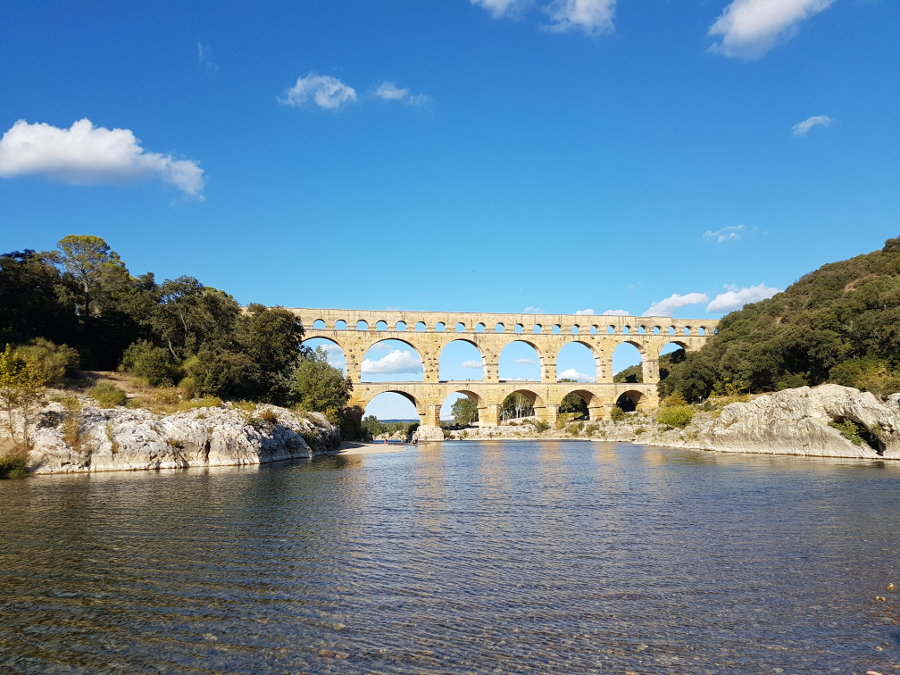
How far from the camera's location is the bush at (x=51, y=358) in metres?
23.7

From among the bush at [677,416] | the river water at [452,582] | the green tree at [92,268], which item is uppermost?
the green tree at [92,268]

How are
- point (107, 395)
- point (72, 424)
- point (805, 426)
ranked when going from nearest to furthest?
point (72, 424), point (107, 395), point (805, 426)

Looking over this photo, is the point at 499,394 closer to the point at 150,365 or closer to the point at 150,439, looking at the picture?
the point at 150,365

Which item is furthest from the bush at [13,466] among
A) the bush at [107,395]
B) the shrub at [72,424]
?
the bush at [107,395]

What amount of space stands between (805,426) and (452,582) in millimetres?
23014

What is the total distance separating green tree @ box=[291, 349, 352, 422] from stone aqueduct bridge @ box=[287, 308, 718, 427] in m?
7.31

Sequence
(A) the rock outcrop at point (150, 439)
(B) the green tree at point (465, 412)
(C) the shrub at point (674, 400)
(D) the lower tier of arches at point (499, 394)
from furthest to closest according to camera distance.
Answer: (B) the green tree at point (465, 412) → (D) the lower tier of arches at point (499, 394) → (C) the shrub at point (674, 400) → (A) the rock outcrop at point (150, 439)

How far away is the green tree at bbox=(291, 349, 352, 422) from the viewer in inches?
1404

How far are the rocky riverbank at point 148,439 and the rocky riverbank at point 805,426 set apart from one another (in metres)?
20.8

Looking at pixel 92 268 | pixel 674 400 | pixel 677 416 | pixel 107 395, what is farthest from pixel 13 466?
pixel 674 400

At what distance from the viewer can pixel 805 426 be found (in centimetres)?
2508

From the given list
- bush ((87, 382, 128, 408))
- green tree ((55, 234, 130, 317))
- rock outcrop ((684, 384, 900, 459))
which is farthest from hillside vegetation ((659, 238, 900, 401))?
green tree ((55, 234, 130, 317))

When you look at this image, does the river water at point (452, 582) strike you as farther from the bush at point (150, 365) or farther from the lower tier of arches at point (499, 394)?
the lower tier of arches at point (499, 394)

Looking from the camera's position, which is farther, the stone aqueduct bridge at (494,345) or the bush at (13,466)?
the stone aqueduct bridge at (494,345)
